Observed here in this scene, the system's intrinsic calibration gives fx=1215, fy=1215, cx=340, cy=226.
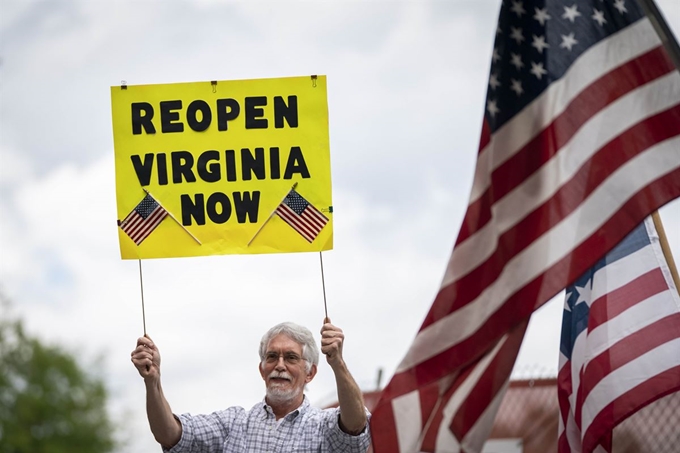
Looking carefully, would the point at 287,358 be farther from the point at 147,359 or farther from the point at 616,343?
the point at 616,343

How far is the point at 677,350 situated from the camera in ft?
22.4

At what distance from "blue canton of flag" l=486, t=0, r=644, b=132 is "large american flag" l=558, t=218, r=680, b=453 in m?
1.76

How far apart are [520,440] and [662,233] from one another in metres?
2.00

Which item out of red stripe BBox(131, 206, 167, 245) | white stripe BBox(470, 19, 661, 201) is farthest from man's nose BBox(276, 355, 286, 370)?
white stripe BBox(470, 19, 661, 201)

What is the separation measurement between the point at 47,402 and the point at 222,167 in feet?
171

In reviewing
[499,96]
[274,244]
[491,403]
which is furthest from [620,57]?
[274,244]

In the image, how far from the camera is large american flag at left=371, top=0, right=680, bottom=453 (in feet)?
16.6

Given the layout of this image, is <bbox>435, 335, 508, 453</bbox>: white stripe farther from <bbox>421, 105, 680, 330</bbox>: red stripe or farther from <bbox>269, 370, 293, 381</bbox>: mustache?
<bbox>269, 370, 293, 381</bbox>: mustache

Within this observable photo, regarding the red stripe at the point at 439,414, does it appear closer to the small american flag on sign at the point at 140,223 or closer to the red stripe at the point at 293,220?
the red stripe at the point at 293,220

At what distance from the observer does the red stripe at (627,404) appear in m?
6.45

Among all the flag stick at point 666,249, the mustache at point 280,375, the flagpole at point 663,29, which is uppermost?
the flagpole at point 663,29

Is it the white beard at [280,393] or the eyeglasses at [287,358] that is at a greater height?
the eyeglasses at [287,358]

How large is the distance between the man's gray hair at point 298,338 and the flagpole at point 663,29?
228cm

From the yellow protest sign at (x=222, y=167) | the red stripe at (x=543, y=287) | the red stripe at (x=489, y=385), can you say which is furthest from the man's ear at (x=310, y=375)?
the red stripe at (x=489, y=385)
